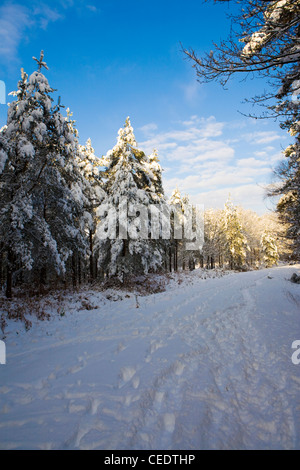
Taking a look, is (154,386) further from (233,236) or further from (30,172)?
(233,236)

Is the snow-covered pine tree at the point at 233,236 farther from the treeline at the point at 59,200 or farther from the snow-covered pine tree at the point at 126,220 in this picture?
the snow-covered pine tree at the point at 126,220

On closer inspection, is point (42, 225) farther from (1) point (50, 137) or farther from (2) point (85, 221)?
(2) point (85, 221)

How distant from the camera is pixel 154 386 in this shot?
132 inches

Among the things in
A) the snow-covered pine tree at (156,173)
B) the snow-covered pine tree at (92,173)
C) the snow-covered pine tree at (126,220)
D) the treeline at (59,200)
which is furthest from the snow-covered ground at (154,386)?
the snow-covered pine tree at (156,173)

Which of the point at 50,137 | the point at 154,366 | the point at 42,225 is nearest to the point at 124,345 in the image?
the point at 154,366

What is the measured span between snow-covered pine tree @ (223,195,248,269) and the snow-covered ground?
33163 mm

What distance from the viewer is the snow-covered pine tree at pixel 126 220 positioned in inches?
567

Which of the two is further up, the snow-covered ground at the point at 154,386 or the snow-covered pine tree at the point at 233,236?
the snow-covered pine tree at the point at 233,236

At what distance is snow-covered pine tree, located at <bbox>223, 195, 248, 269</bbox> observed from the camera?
37781 mm

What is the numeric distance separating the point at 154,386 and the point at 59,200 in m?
11.2

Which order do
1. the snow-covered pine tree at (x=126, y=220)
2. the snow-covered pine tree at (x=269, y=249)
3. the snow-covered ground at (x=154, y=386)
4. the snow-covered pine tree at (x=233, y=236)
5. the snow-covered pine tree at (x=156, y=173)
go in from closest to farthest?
the snow-covered ground at (x=154, y=386), the snow-covered pine tree at (x=126, y=220), the snow-covered pine tree at (x=156, y=173), the snow-covered pine tree at (x=233, y=236), the snow-covered pine tree at (x=269, y=249)

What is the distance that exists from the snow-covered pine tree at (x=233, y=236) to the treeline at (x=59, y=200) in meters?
22.3

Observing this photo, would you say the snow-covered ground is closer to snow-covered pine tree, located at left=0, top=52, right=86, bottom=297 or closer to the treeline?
snow-covered pine tree, located at left=0, top=52, right=86, bottom=297
